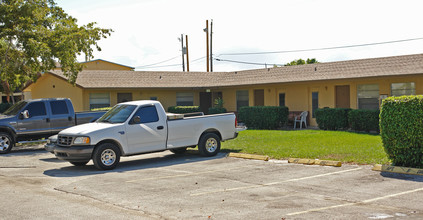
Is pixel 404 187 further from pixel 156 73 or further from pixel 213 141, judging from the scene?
pixel 156 73

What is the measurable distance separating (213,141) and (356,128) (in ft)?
32.6

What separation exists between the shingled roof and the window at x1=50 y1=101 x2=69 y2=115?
10644 millimetres

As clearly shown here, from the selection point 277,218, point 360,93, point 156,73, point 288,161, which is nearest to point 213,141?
point 288,161

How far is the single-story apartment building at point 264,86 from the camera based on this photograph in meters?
22.7

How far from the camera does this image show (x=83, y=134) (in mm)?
12516

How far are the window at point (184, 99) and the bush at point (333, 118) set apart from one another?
1254 centimetres

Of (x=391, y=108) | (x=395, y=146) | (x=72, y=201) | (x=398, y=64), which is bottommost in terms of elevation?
(x=72, y=201)

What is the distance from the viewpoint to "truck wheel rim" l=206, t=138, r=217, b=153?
14.7 meters

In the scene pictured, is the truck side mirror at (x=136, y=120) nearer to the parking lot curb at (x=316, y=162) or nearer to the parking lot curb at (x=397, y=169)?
the parking lot curb at (x=316, y=162)

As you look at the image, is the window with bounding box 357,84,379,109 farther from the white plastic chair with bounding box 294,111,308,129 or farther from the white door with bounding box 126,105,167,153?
the white door with bounding box 126,105,167,153

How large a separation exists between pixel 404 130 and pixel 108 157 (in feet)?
25.3

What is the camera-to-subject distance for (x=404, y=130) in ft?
35.6

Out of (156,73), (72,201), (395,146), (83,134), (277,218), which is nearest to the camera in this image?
(277,218)

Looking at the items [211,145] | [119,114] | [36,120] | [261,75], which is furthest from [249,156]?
[261,75]
